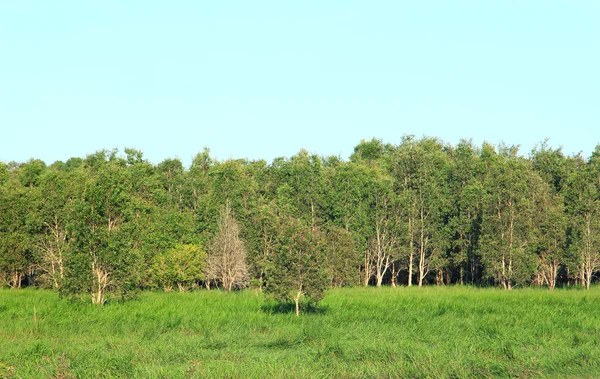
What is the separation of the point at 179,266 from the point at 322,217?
18.6 metres

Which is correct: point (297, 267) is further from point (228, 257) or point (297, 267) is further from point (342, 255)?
point (342, 255)

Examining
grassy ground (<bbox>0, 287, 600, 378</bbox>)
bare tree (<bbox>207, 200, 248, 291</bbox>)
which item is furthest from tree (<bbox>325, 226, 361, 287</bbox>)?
grassy ground (<bbox>0, 287, 600, 378</bbox>)

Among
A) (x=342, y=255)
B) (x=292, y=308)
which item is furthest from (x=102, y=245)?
(x=342, y=255)

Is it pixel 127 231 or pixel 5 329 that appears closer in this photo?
pixel 5 329

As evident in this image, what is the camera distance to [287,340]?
1063 inches

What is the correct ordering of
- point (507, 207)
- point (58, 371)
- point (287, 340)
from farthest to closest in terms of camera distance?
1. point (507, 207)
2. point (287, 340)
3. point (58, 371)

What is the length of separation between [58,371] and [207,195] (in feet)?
Result: 150

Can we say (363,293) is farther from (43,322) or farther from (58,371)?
(58,371)

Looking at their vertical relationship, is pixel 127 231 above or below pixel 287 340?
above

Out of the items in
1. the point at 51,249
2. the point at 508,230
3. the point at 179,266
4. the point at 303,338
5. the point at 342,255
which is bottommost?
the point at 303,338

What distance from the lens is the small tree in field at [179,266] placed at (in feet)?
182

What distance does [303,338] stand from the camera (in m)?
27.2

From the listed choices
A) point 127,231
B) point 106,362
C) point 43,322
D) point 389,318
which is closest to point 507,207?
point 389,318

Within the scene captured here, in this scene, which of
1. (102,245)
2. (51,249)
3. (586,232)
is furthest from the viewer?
(586,232)
